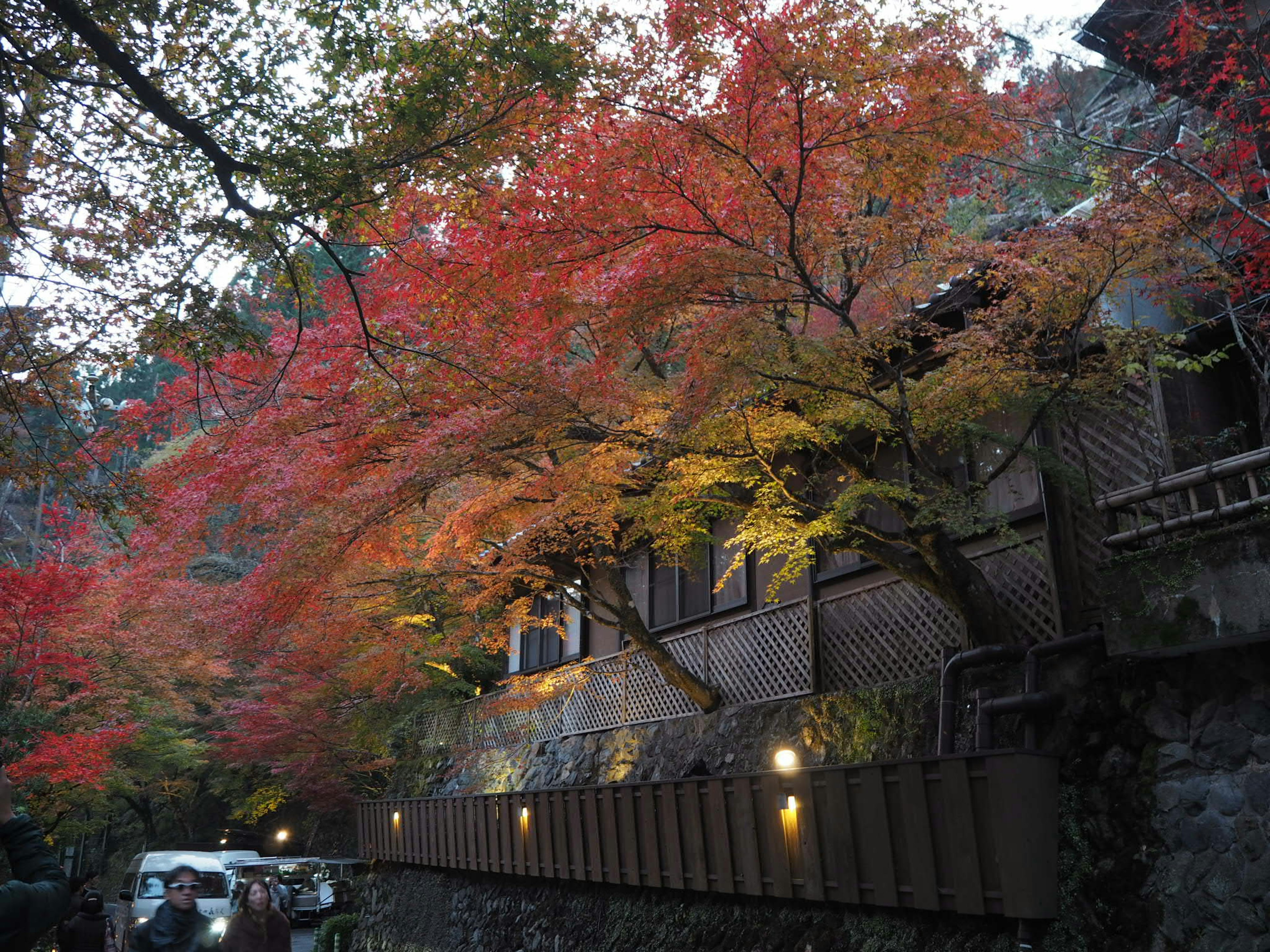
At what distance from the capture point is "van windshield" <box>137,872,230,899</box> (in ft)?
73.5

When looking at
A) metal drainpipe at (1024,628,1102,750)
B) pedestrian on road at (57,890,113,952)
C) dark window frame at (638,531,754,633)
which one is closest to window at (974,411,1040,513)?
metal drainpipe at (1024,628,1102,750)

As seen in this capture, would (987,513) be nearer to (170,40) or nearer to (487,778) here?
(170,40)

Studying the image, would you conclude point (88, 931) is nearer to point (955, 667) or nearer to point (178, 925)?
point (178, 925)

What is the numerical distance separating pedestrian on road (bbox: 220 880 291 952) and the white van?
14.6m

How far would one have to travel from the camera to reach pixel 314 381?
13367 millimetres

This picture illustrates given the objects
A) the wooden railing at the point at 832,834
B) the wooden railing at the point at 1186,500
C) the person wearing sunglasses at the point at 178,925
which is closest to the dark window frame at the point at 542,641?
Answer: the wooden railing at the point at 832,834

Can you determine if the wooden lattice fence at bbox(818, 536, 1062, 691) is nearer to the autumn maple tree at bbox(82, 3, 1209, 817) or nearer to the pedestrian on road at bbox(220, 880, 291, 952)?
the autumn maple tree at bbox(82, 3, 1209, 817)

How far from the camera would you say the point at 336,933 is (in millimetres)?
23141

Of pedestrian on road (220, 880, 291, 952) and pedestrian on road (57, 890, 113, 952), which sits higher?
pedestrian on road (220, 880, 291, 952)

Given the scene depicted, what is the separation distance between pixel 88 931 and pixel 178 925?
6.14 m

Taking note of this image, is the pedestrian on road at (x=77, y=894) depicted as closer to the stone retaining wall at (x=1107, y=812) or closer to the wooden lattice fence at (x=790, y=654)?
the stone retaining wall at (x=1107, y=812)

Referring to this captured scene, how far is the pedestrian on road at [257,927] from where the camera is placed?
296 inches

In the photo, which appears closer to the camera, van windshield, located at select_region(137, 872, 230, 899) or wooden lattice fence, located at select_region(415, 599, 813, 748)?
wooden lattice fence, located at select_region(415, 599, 813, 748)

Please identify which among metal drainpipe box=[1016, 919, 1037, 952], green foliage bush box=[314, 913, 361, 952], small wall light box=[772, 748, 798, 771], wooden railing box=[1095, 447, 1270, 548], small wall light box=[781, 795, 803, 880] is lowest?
green foliage bush box=[314, 913, 361, 952]
